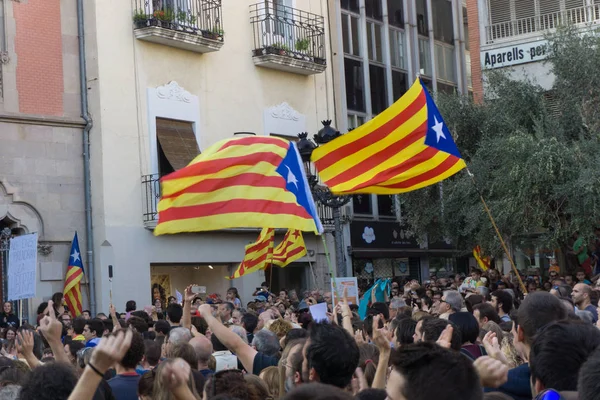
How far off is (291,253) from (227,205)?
8.33m

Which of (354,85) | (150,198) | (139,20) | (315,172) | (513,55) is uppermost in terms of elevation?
(139,20)

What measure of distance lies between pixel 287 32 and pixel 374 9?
4771 millimetres

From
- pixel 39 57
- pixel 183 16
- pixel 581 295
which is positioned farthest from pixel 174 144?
pixel 581 295

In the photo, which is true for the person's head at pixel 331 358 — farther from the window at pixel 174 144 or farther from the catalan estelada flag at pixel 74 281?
the window at pixel 174 144

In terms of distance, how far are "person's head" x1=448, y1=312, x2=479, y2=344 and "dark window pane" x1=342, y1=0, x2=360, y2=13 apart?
69.8 feet

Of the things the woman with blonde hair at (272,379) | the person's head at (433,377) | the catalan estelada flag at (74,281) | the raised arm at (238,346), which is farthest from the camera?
the catalan estelada flag at (74,281)

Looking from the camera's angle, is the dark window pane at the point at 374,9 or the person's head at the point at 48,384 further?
the dark window pane at the point at 374,9

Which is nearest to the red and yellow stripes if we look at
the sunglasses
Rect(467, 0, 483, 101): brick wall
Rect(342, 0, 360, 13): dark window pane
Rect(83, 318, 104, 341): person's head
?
Rect(83, 318, 104, 341): person's head

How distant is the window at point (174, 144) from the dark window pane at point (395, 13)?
8.75m

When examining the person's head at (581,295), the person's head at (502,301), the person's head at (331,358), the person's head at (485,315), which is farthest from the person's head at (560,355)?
the person's head at (581,295)

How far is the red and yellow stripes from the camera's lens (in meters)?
20.3

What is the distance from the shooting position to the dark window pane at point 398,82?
98.6ft

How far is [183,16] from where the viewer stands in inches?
904

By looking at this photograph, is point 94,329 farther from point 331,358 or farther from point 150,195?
point 150,195
